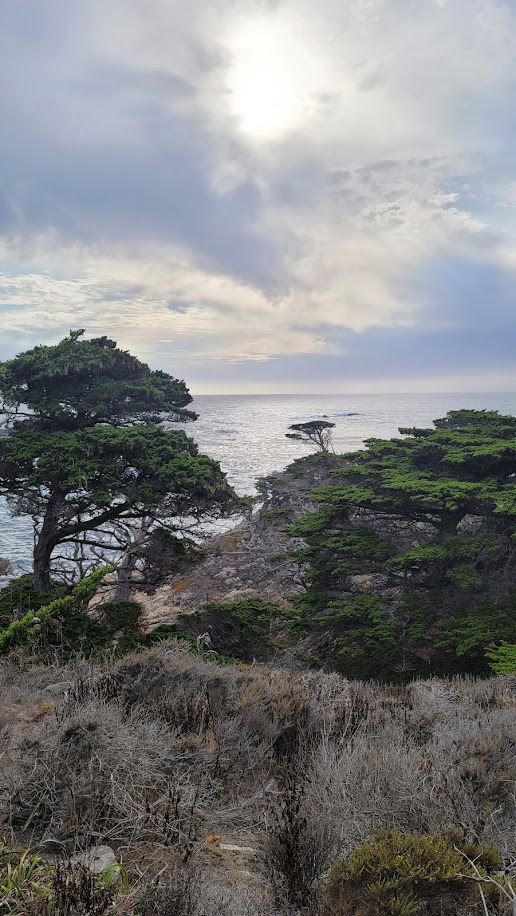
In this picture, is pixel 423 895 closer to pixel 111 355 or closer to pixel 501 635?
pixel 501 635

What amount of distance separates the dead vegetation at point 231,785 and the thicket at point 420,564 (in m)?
4.46

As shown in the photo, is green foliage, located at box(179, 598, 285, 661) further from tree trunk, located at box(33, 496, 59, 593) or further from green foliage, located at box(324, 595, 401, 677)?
tree trunk, located at box(33, 496, 59, 593)

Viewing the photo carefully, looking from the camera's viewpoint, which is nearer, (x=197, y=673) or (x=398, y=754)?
(x=398, y=754)

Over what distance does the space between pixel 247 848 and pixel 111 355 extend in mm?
11693

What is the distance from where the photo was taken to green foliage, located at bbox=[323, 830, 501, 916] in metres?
2.06

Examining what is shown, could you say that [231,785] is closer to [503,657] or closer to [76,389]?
[503,657]

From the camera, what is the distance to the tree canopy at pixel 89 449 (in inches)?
394

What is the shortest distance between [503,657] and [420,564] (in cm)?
379

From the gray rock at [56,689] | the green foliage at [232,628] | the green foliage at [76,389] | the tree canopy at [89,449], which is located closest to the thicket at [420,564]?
the green foliage at [232,628]

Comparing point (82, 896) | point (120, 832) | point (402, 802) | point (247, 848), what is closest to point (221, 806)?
point (247, 848)

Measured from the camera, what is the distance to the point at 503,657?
25.5 ft

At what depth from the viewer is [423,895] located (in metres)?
2.10

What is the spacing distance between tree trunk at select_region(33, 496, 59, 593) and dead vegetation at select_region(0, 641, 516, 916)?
6.08 metres

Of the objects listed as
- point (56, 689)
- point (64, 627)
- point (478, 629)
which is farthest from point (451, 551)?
point (56, 689)
